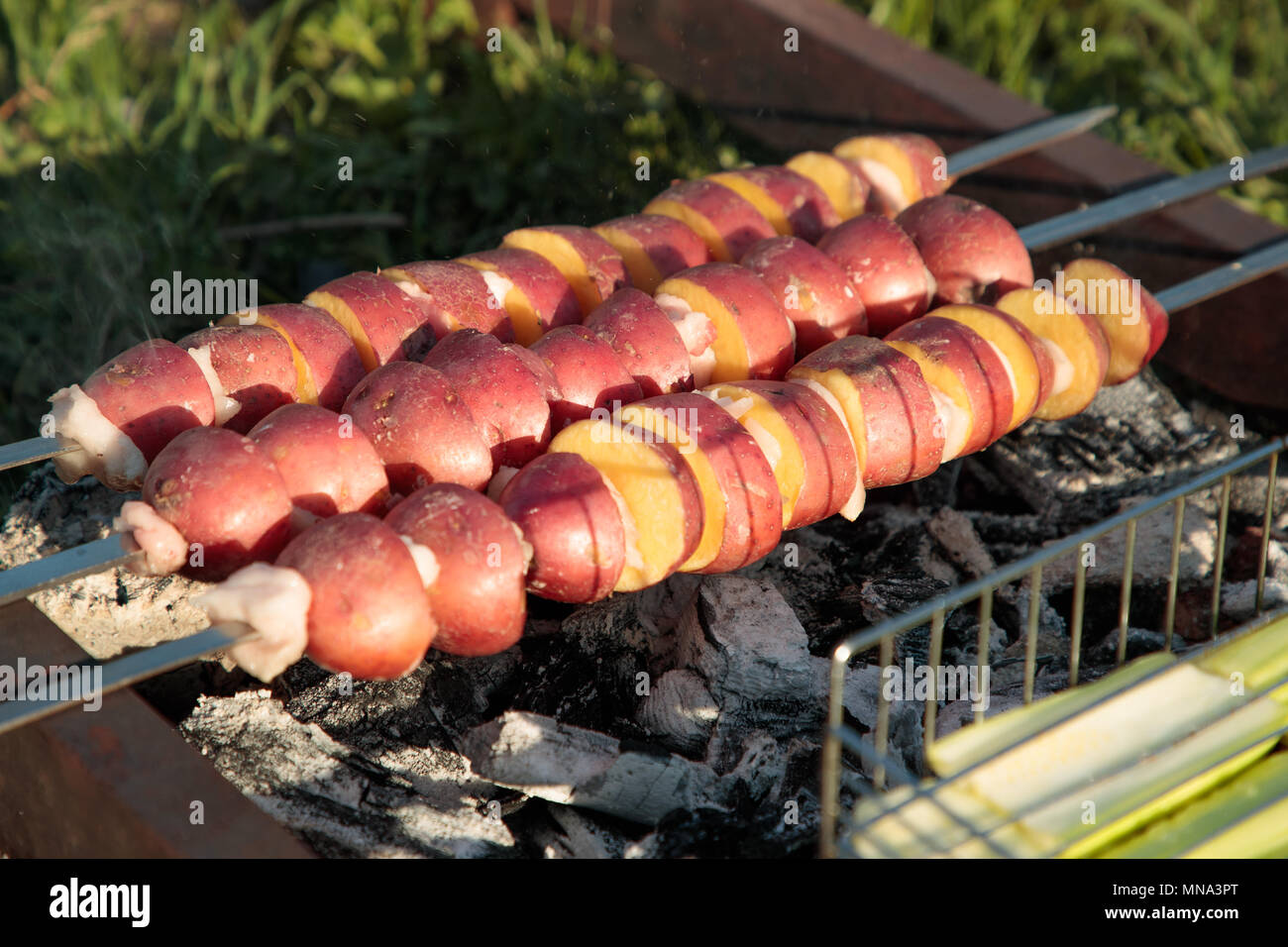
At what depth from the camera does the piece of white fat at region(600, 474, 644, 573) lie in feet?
7.20

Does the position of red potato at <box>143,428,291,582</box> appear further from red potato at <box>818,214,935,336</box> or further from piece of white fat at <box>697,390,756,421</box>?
red potato at <box>818,214,935,336</box>

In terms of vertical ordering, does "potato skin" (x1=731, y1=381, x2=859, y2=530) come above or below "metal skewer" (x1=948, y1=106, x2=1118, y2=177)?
below

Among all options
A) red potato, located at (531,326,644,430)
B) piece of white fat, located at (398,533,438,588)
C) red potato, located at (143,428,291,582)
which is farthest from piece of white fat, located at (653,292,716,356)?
red potato, located at (143,428,291,582)

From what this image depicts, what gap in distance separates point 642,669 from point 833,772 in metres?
1.02

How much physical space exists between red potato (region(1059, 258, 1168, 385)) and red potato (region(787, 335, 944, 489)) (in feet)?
2.09

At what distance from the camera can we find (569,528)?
211 centimetres

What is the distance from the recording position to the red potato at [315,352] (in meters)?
2.45

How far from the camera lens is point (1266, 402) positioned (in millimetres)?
3453

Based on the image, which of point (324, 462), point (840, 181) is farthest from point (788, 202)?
point (324, 462)

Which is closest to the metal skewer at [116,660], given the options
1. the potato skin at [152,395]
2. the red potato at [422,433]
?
the potato skin at [152,395]

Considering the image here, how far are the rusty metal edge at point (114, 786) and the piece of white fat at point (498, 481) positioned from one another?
0.70 m

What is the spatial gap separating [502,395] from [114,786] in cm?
96

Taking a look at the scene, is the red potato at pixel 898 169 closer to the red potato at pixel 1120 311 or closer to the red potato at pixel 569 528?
the red potato at pixel 1120 311
